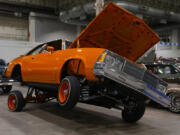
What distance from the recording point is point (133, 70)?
3992mm

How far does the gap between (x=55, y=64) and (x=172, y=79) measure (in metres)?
4.12

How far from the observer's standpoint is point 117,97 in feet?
15.9

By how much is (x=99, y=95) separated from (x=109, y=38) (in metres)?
1.27

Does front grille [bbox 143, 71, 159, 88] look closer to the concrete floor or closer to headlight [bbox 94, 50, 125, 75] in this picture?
headlight [bbox 94, 50, 125, 75]

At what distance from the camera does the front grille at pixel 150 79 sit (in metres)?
4.13

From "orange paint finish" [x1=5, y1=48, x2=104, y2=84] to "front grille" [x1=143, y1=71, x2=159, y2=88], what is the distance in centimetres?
105

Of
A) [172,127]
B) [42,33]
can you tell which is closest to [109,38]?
[172,127]

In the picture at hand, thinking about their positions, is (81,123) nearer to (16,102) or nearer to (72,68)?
(72,68)

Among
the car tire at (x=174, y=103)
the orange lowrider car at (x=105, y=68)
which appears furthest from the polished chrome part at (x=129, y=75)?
the car tire at (x=174, y=103)

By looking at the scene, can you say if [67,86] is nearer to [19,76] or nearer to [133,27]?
[133,27]

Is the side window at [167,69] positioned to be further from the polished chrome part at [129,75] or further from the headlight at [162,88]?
the polished chrome part at [129,75]

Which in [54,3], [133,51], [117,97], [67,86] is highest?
[54,3]

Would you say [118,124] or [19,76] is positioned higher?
[19,76]

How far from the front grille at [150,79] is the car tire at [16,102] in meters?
3.63
